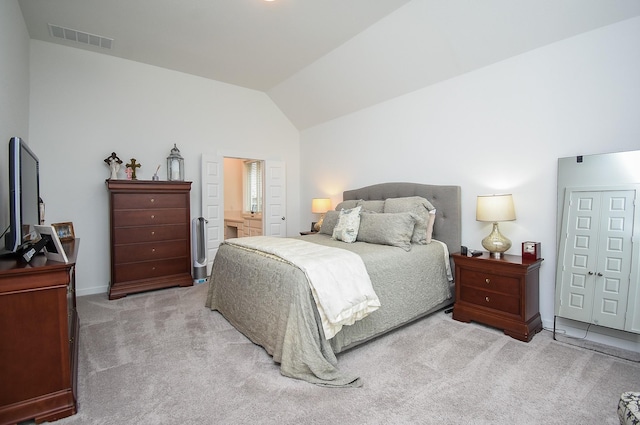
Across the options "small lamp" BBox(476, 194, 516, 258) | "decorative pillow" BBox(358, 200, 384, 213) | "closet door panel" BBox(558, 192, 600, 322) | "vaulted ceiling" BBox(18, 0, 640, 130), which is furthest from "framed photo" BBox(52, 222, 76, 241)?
"closet door panel" BBox(558, 192, 600, 322)

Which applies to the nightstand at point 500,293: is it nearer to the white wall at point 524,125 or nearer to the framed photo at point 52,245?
the white wall at point 524,125

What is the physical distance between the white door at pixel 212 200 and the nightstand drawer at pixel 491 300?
11.6 feet

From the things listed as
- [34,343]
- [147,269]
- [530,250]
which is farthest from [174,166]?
[530,250]

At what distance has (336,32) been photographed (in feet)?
11.4

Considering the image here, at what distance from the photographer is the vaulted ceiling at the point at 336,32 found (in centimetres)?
268

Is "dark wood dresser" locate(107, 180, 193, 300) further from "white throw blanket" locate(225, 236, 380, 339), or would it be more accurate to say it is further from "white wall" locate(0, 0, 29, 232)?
"white throw blanket" locate(225, 236, 380, 339)

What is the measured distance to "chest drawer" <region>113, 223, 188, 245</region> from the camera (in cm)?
378

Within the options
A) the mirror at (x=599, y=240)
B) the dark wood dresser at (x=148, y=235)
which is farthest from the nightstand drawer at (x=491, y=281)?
the dark wood dresser at (x=148, y=235)

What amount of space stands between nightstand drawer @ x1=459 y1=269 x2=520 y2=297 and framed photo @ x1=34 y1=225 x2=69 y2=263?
308 centimetres

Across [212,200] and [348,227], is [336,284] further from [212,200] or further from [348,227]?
[212,200]

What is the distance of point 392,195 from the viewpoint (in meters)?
3.98

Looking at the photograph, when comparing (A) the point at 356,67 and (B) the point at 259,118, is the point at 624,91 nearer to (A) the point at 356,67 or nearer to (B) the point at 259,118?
(A) the point at 356,67

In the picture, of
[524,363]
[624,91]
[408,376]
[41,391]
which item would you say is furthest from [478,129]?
[41,391]

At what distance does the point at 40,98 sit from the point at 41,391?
3.53 metres
